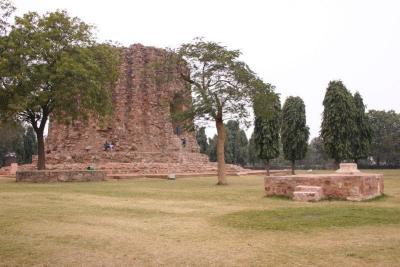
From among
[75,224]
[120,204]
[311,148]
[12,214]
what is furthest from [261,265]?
[311,148]

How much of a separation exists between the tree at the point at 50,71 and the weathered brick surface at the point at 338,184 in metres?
11.3

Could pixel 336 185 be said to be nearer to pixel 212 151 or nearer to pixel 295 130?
pixel 295 130

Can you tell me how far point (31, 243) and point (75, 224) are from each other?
1591 mm

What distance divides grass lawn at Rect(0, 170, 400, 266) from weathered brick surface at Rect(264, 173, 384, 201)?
63 centimetres

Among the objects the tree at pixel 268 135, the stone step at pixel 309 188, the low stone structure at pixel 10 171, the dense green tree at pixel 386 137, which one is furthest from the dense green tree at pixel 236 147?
the stone step at pixel 309 188

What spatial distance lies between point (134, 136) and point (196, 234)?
24.3m

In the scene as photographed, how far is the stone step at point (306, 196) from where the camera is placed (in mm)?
11188

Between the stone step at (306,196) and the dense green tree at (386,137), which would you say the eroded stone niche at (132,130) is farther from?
the dense green tree at (386,137)

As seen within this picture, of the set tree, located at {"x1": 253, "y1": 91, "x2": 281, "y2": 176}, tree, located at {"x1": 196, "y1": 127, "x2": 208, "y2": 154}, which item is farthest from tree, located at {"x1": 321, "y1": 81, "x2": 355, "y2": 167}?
tree, located at {"x1": 196, "y1": 127, "x2": 208, "y2": 154}

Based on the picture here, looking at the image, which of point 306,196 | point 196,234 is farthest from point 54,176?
point 196,234

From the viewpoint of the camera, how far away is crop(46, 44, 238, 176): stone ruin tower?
28.5 metres

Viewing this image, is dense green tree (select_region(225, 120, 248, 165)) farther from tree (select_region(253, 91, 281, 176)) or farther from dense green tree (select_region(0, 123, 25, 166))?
dense green tree (select_region(0, 123, 25, 166))

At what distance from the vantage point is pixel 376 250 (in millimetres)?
5680

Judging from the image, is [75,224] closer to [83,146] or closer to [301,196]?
[301,196]
